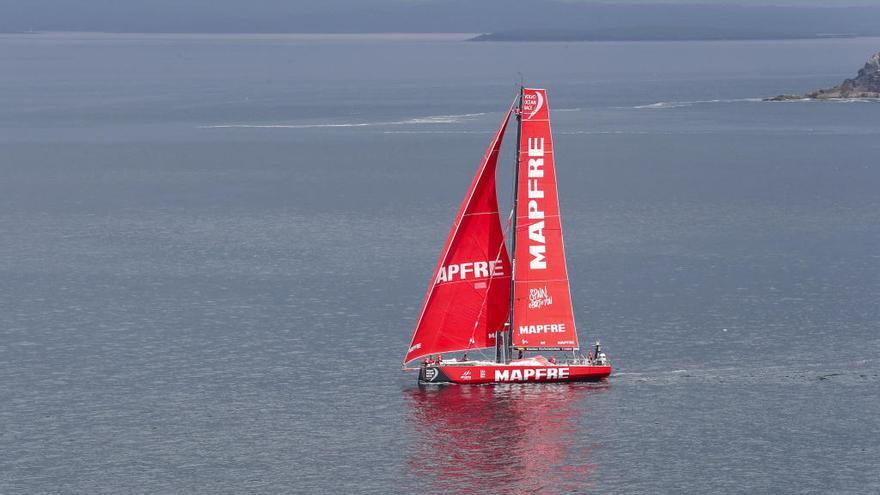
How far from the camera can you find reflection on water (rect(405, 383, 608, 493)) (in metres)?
66.3

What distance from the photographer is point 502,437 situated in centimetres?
7150

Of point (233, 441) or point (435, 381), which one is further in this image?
point (435, 381)

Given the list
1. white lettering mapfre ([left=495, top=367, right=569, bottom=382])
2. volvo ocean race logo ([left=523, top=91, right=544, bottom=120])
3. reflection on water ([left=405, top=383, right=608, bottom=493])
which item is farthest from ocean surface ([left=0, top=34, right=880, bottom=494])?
volvo ocean race logo ([left=523, top=91, right=544, bottom=120])

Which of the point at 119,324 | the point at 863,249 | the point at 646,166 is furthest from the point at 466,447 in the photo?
the point at 646,166

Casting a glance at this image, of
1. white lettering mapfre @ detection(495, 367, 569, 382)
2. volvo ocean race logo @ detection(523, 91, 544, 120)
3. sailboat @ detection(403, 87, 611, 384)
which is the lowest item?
white lettering mapfre @ detection(495, 367, 569, 382)

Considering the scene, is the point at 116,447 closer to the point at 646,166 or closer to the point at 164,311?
the point at 164,311

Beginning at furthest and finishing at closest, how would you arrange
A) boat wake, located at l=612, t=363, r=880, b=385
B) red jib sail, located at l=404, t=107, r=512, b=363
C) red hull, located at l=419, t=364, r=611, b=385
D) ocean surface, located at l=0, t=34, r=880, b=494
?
boat wake, located at l=612, t=363, r=880, b=385
red hull, located at l=419, t=364, r=611, b=385
red jib sail, located at l=404, t=107, r=512, b=363
ocean surface, located at l=0, t=34, r=880, b=494

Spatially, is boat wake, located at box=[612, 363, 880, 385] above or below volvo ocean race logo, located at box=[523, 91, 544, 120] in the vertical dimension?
below

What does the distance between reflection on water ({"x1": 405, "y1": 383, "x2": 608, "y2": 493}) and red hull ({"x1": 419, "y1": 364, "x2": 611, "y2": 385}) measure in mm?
458

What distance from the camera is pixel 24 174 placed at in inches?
7308

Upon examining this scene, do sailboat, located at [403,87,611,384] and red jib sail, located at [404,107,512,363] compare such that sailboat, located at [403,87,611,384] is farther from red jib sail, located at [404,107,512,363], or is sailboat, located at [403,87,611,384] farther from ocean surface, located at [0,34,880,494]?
→ ocean surface, located at [0,34,880,494]

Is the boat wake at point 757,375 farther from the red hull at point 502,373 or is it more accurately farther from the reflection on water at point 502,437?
the reflection on water at point 502,437

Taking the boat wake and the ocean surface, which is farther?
the boat wake

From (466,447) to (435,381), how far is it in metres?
9.21
